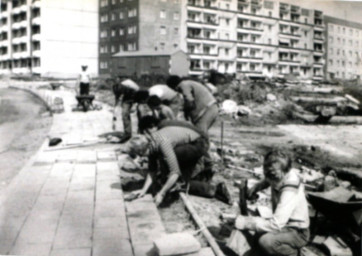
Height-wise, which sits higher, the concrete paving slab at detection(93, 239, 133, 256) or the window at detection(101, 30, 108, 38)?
the window at detection(101, 30, 108, 38)

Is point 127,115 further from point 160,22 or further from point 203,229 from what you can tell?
point 203,229

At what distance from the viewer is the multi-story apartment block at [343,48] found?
4.17 metres

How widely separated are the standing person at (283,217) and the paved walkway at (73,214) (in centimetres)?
87

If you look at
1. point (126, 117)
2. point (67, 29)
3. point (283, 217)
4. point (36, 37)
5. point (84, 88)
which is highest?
point (67, 29)

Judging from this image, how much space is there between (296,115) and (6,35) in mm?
6813

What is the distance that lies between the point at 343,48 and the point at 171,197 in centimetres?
259

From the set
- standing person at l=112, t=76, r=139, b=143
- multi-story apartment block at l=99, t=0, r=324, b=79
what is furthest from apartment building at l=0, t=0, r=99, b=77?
standing person at l=112, t=76, r=139, b=143

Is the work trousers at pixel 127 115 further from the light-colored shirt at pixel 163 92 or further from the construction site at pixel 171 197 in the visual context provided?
the light-colored shirt at pixel 163 92

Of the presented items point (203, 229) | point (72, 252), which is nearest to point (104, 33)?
point (203, 229)

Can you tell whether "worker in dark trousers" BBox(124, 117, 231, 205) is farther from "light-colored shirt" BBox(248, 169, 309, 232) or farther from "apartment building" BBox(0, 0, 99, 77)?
"apartment building" BBox(0, 0, 99, 77)

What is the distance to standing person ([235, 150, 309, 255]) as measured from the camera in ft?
8.44

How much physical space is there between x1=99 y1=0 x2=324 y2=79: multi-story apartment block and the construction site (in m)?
0.53

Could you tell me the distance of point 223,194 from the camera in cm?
432

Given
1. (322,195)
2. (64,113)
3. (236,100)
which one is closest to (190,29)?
(322,195)
